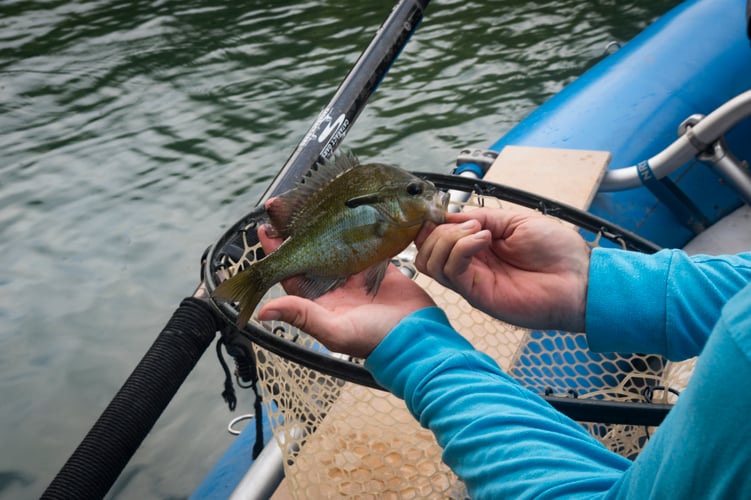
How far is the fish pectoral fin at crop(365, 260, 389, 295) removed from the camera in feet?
5.28

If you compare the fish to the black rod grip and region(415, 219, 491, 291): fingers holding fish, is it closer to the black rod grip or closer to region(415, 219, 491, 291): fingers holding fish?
region(415, 219, 491, 291): fingers holding fish

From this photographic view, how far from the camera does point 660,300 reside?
1563 mm

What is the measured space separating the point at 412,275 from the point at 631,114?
1.81m

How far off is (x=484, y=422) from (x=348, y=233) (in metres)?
0.60

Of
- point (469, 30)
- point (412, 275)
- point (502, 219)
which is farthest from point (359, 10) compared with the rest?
point (502, 219)

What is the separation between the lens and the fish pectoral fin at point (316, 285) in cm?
170

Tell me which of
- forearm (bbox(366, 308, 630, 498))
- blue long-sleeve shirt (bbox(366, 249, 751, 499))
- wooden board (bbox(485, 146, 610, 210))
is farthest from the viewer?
wooden board (bbox(485, 146, 610, 210))

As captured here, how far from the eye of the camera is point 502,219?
5.78 ft

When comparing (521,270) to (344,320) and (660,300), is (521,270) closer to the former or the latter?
(660,300)

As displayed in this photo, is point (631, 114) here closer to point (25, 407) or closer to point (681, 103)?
point (681, 103)

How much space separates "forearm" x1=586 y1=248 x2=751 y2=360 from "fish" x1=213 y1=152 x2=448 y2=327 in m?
0.41

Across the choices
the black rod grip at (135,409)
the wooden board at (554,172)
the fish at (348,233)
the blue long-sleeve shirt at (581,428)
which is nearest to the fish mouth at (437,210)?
the fish at (348,233)

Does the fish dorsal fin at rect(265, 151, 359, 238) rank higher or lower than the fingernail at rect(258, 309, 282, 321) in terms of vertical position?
higher

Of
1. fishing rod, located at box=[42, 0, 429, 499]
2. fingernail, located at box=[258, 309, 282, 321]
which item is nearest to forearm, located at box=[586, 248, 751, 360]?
fingernail, located at box=[258, 309, 282, 321]
